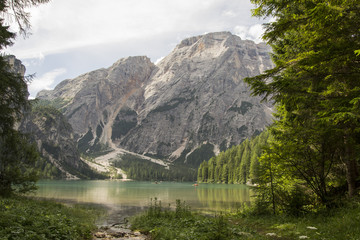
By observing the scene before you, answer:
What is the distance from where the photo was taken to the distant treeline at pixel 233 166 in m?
110

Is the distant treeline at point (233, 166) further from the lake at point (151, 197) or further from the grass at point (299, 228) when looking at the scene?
the grass at point (299, 228)

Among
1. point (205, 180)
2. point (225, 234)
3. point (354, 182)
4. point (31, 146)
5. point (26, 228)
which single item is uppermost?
point (31, 146)

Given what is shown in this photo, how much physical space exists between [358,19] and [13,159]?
26572 millimetres

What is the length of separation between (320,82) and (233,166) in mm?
119923

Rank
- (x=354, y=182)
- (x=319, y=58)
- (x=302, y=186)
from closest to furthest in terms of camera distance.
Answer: (x=319, y=58) < (x=354, y=182) < (x=302, y=186)

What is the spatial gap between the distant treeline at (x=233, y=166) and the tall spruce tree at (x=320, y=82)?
91.8m

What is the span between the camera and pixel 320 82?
946cm

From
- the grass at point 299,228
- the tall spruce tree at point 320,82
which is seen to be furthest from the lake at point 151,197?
the tall spruce tree at point 320,82

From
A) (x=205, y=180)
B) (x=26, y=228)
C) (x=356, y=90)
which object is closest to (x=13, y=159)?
(x=26, y=228)

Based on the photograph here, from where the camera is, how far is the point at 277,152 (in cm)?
1387

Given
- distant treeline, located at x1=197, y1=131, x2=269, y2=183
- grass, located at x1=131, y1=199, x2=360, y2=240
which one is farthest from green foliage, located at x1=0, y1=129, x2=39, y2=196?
distant treeline, located at x1=197, y1=131, x2=269, y2=183

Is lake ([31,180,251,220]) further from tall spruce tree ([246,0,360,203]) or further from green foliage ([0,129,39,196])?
green foliage ([0,129,39,196])

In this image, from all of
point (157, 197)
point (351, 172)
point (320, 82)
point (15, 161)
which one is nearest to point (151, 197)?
point (157, 197)

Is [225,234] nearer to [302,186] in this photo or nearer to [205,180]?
[302,186]
